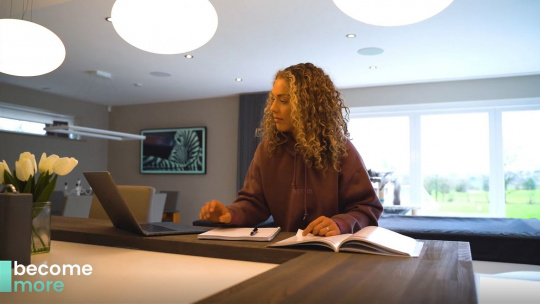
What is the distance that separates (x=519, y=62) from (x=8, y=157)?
6.85m

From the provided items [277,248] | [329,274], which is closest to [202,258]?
[277,248]

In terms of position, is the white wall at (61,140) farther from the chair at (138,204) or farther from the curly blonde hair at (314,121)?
the curly blonde hair at (314,121)

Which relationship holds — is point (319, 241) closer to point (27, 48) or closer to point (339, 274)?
point (339, 274)

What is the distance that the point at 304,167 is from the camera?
1.62 m

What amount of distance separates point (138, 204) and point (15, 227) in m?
1.31

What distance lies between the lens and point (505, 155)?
18.3 feet

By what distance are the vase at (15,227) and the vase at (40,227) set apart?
6.3 inches

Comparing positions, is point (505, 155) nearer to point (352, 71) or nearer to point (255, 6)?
point (352, 71)

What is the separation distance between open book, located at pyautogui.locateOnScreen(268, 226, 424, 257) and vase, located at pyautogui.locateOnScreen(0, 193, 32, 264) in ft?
1.95

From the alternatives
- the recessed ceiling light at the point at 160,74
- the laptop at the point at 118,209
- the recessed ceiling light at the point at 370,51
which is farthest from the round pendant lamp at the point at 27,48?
the recessed ceiling light at the point at 160,74

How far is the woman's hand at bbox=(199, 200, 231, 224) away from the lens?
1.40 metres

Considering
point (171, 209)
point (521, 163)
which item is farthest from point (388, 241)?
point (171, 209)

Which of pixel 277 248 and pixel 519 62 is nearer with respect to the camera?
pixel 277 248

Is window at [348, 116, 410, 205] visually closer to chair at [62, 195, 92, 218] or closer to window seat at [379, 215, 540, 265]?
window seat at [379, 215, 540, 265]
